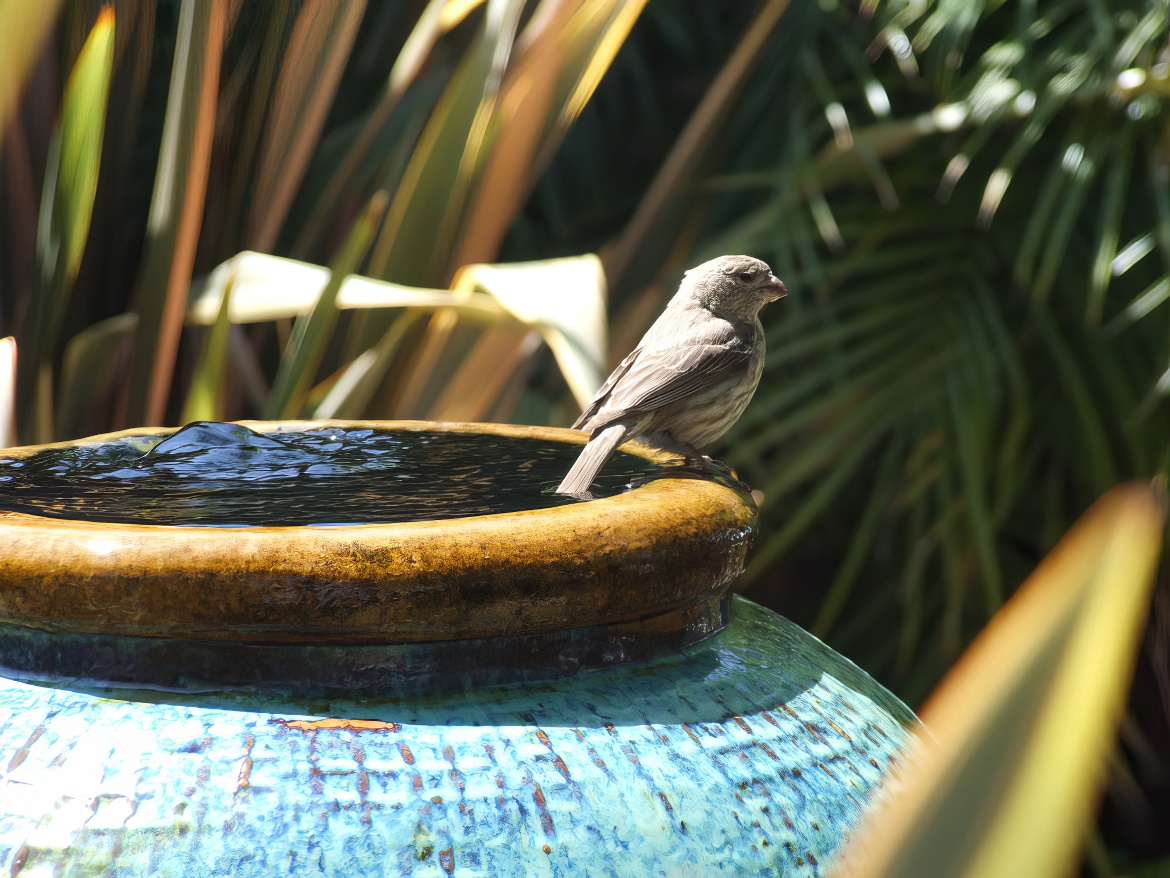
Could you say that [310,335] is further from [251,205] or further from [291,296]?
[251,205]

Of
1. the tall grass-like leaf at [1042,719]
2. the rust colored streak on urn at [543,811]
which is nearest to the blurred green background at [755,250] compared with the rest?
the rust colored streak on urn at [543,811]

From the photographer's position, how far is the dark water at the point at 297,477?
2.58ft

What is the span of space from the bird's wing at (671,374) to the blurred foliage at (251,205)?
17.8 inches

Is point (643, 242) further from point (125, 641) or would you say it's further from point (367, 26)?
point (125, 641)

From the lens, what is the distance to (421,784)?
61 centimetres

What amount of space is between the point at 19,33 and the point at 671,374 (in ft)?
3.91

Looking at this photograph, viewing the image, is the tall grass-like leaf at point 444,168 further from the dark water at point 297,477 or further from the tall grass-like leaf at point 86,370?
the dark water at point 297,477

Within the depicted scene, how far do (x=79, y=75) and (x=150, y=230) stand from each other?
0.29 meters

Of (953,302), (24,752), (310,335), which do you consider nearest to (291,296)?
(310,335)

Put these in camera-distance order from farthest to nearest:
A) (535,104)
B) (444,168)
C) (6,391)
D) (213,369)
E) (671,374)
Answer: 1. (535,104)
2. (444,168)
3. (213,369)
4. (6,391)
5. (671,374)

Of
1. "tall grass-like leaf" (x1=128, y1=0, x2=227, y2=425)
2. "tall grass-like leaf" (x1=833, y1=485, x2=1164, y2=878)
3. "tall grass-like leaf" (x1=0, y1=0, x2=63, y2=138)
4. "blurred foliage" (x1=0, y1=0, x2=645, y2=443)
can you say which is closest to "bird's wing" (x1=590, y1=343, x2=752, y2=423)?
"blurred foliage" (x1=0, y1=0, x2=645, y2=443)

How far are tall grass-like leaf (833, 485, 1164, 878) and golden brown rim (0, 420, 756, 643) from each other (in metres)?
0.40

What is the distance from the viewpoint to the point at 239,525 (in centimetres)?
73

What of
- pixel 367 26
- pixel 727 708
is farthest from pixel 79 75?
pixel 727 708
